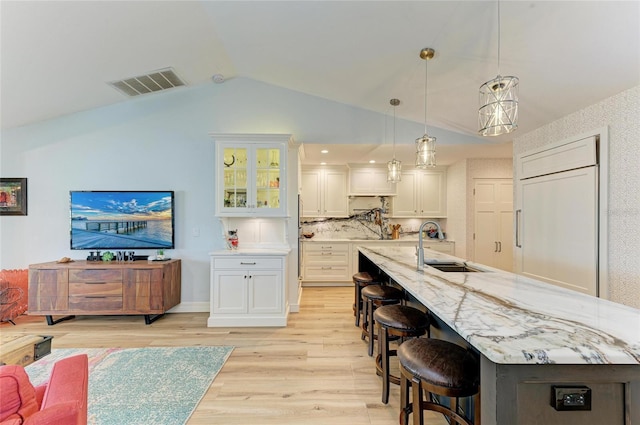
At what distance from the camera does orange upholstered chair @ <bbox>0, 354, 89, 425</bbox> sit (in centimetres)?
86

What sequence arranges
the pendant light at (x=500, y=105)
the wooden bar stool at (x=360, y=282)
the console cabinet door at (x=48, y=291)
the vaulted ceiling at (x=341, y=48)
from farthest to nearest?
the console cabinet door at (x=48, y=291), the wooden bar stool at (x=360, y=282), the vaulted ceiling at (x=341, y=48), the pendant light at (x=500, y=105)

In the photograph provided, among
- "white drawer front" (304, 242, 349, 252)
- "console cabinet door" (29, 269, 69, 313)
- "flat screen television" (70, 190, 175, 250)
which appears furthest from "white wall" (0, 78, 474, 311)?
"white drawer front" (304, 242, 349, 252)

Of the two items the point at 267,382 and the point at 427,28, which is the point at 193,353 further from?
the point at 427,28

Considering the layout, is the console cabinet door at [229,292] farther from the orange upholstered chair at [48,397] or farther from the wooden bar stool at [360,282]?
the orange upholstered chair at [48,397]

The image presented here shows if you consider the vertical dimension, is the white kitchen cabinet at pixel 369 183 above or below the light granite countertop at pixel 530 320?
above

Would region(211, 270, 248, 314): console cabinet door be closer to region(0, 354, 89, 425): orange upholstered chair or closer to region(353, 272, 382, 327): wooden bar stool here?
region(353, 272, 382, 327): wooden bar stool

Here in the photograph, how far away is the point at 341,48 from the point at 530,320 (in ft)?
8.74

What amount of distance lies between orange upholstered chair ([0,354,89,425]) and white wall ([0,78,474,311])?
9.31 ft

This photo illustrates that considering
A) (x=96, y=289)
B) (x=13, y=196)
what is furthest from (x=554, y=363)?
(x=13, y=196)

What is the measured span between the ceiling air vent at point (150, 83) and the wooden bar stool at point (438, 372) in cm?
383

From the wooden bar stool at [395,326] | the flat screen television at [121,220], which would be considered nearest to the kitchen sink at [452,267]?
the wooden bar stool at [395,326]

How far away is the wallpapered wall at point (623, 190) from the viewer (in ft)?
7.20

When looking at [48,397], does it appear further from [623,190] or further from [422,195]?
[422,195]

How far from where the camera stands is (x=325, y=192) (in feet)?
17.8
